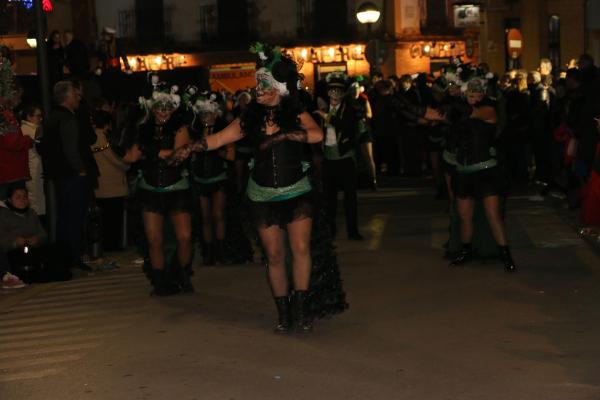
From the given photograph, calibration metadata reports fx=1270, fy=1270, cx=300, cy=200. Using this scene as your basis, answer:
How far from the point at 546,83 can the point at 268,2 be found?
2620 cm

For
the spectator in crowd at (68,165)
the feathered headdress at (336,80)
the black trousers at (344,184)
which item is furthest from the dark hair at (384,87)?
the spectator in crowd at (68,165)

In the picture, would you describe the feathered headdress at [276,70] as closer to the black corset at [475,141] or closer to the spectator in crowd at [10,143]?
the black corset at [475,141]

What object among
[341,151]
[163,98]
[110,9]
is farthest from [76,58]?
[110,9]

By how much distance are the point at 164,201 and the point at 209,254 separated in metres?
2.40

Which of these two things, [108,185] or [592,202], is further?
[108,185]

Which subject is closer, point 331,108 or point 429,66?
point 331,108

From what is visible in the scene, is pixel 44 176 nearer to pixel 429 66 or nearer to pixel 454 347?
pixel 454 347

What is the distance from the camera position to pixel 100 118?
15.1 m

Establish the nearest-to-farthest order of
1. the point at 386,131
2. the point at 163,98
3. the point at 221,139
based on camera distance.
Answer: the point at 221,139 → the point at 163,98 → the point at 386,131

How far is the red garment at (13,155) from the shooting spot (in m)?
12.8

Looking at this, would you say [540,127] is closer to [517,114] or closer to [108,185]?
[517,114]

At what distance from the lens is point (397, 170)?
26969 mm

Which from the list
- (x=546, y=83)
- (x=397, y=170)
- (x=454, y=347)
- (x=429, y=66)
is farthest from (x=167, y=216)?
(x=429, y=66)

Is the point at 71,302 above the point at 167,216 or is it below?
below
